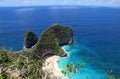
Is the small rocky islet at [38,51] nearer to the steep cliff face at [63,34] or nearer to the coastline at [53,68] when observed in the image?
the steep cliff face at [63,34]

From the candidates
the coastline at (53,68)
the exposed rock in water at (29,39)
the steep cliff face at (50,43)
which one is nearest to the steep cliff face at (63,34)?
the steep cliff face at (50,43)

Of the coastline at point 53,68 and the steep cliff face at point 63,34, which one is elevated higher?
the steep cliff face at point 63,34

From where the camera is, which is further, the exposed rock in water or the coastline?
the exposed rock in water

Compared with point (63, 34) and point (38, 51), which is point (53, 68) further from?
point (63, 34)

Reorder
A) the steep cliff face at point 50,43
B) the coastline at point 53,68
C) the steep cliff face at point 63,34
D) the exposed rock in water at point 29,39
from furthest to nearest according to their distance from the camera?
1. the steep cliff face at point 63,34
2. the exposed rock in water at point 29,39
3. the steep cliff face at point 50,43
4. the coastline at point 53,68

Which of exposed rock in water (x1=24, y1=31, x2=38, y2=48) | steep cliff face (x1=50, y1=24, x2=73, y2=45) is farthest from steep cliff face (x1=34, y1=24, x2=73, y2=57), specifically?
exposed rock in water (x1=24, y1=31, x2=38, y2=48)

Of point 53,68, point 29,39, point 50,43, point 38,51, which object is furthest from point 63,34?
point 53,68

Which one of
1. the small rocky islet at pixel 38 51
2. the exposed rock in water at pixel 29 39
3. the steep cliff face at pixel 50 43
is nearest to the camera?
the small rocky islet at pixel 38 51

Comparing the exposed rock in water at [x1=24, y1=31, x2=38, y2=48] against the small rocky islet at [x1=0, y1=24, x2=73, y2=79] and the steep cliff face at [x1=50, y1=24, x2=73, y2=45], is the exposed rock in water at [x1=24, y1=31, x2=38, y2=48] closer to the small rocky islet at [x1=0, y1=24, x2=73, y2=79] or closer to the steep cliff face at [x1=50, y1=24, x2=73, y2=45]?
the small rocky islet at [x1=0, y1=24, x2=73, y2=79]

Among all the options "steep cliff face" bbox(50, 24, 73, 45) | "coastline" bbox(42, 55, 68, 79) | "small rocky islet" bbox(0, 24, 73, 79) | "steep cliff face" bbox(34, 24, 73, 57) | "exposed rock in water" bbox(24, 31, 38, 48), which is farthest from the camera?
"steep cliff face" bbox(50, 24, 73, 45)
